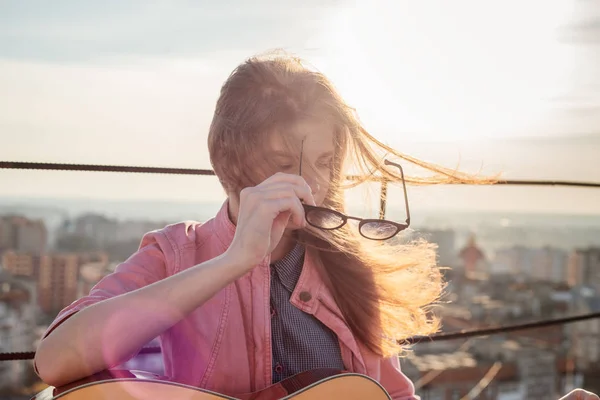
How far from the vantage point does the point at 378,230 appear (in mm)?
1614

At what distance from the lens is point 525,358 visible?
50500 mm

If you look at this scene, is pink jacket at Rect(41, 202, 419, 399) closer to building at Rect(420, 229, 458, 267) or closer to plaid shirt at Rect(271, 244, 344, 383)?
plaid shirt at Rect(271, 244, 344, 383)

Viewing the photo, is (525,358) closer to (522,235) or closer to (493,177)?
(522,235)

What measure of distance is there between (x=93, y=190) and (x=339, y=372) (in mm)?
50033

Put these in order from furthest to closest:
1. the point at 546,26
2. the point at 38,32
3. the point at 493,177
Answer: the point at 38,32, the point at 546,26, the point at 493,177

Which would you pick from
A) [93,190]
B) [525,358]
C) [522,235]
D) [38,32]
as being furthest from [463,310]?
[38,32]

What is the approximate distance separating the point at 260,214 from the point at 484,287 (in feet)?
181

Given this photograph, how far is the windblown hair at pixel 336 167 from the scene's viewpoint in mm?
1660

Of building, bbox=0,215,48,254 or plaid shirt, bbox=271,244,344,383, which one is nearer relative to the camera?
plaid shirt, bbox=271,244,344,383

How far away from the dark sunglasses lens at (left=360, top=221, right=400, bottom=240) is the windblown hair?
0.45 feet

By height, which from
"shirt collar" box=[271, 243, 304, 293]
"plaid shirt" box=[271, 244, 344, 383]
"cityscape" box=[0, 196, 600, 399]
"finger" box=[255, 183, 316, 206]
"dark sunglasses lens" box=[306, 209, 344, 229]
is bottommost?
"cityscape" box=[0, 196, 600, 399]

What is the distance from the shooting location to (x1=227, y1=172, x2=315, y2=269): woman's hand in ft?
4.22

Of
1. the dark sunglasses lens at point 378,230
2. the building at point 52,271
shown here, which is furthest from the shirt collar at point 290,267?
the building at point 52,271

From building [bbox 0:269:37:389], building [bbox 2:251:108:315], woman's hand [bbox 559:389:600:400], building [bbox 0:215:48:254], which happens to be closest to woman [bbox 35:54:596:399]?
woman's hand [bbox 559:389:600:400]
